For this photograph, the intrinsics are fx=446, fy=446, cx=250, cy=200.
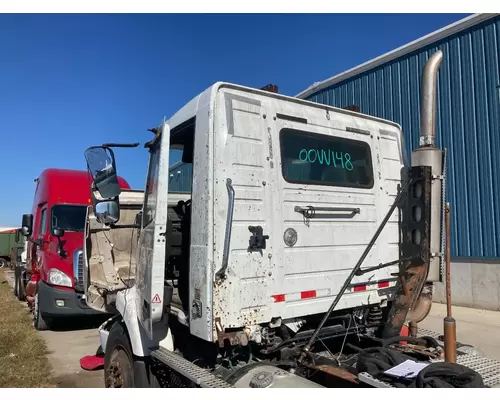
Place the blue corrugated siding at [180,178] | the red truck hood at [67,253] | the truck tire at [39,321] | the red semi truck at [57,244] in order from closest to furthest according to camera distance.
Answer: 1. the blue corrugated siding at [180,178]
2. the red semi truck at [57,244]
3. the red truck hood at [67,253]
4. the truck tire at [39,321]

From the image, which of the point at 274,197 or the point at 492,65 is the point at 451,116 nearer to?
the point at 492,65

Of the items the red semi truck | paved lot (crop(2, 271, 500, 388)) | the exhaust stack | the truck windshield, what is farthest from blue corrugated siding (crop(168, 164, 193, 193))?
the truck windshield

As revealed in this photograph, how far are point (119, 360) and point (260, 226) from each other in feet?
6.65

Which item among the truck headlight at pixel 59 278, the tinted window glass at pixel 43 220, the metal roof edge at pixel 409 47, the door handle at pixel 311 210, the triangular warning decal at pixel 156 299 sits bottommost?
the truck headlight at pixel 59 278

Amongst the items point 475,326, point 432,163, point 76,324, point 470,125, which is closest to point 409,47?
point 470,125

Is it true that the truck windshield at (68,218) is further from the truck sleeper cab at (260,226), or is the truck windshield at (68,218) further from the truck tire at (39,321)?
the truck sleeper cab at (260,226)

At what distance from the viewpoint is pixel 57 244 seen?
855 cm

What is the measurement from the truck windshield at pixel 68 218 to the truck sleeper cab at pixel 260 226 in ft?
17.0

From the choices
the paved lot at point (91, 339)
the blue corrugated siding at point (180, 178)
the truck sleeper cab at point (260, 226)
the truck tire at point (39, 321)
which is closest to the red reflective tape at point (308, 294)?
the truck sleeper cab at point (260, 226)

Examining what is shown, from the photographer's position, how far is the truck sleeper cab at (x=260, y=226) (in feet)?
10.4

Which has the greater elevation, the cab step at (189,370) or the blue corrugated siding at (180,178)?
the blue corrugated siding at (180,178)

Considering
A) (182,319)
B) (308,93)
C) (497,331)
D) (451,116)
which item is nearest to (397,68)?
(451,116)

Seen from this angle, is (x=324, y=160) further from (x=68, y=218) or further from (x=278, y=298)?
(x=68, y=218)

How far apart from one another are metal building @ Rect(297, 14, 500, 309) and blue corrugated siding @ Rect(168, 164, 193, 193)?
7.37m
